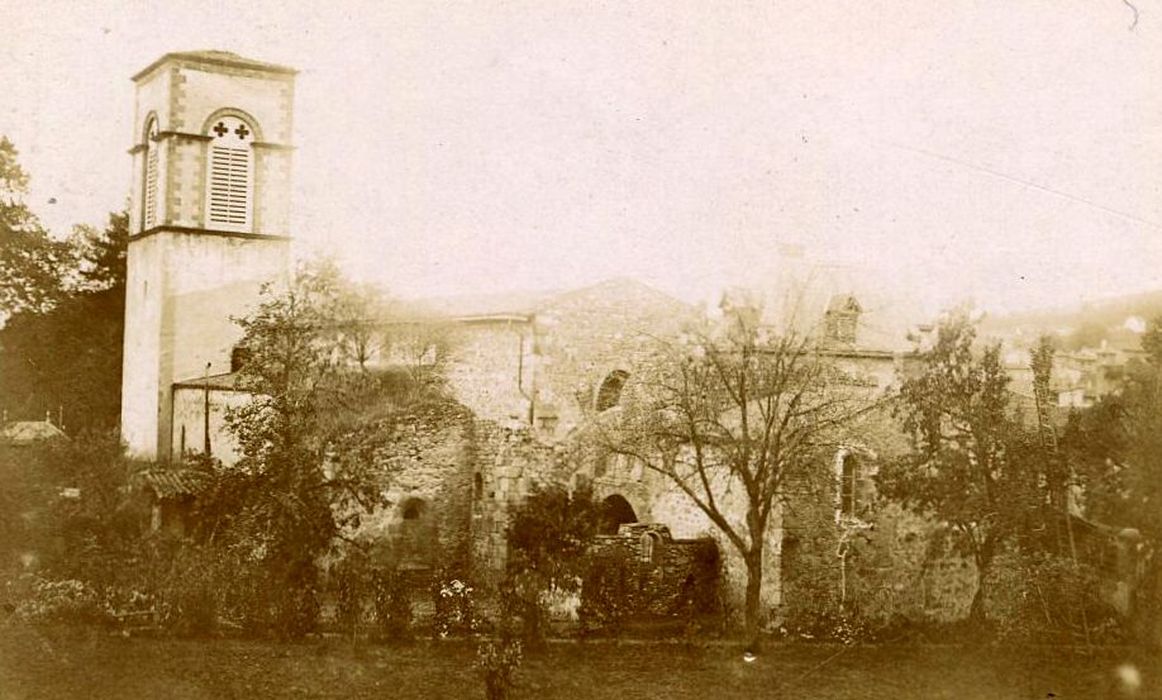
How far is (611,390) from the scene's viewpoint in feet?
74.0

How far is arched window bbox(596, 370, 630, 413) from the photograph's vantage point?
22.3 metres

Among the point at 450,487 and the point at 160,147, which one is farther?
the point at 160,147

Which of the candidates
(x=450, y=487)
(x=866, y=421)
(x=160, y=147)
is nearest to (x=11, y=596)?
(x=450, y=487)

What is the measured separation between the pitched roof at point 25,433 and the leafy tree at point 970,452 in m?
15.1

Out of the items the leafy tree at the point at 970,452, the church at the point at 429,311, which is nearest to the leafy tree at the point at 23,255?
the church at the point at 429,311

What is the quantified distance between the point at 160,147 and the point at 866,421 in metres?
17.1

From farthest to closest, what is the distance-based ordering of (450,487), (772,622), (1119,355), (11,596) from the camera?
(450,487) < (772,622) < (1119,355) < (11,596)

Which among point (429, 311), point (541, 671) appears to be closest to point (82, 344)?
point (429, 311)

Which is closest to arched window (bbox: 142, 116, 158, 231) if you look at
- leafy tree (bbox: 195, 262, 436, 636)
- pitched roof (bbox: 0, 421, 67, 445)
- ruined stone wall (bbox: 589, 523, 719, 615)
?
pitched roof (bbox: 0, 421, 67, 445)

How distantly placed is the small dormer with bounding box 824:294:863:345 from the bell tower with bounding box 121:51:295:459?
12504 mm

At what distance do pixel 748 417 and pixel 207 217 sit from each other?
14056mm

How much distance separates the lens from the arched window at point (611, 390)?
22.3 metres

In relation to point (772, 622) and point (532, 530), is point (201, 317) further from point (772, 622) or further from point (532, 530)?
point (772, 622)

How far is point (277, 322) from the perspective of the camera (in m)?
17.7
